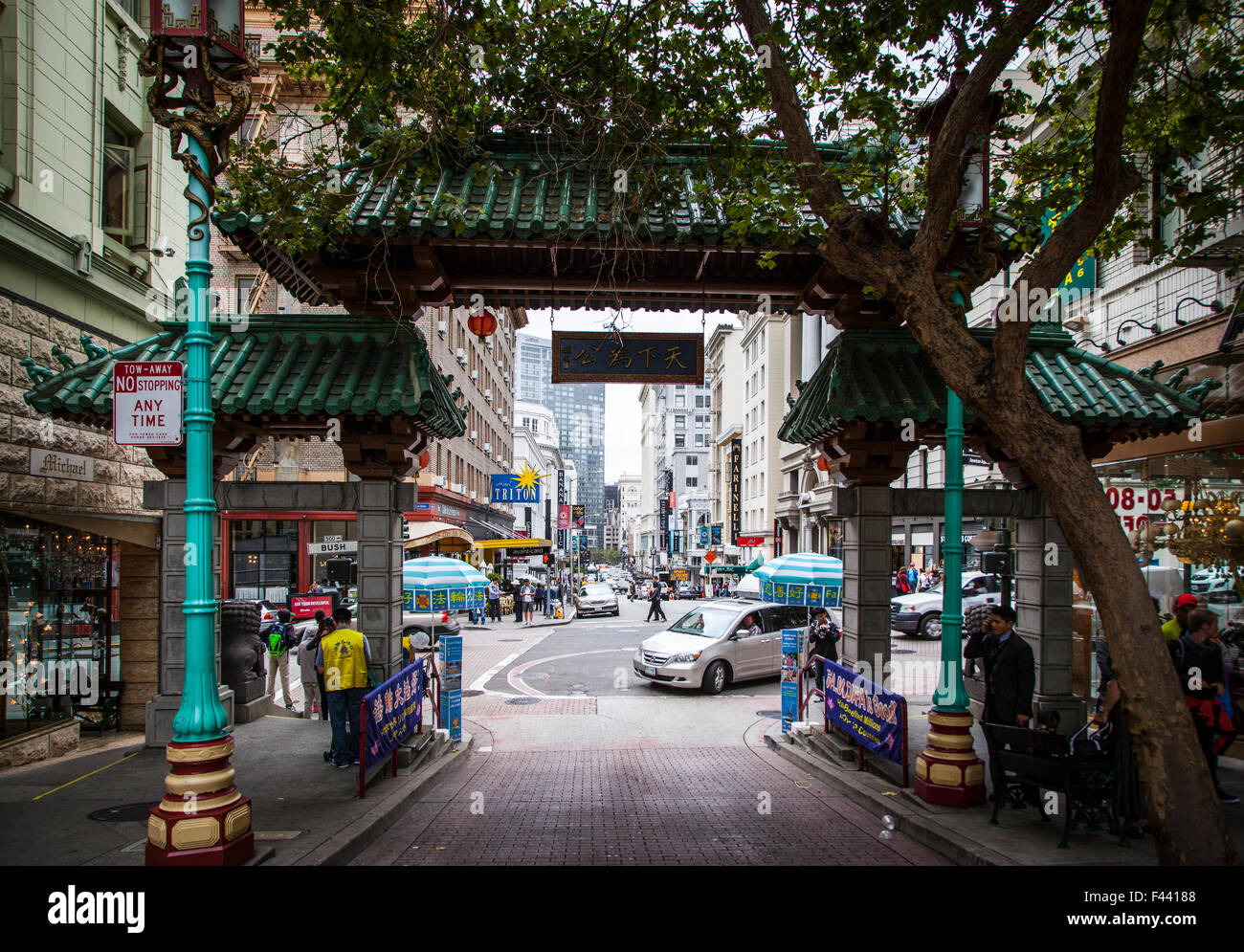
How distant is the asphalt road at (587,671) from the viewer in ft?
53.6

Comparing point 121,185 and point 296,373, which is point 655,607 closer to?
point 121,185

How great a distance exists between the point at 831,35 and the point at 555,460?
328ft

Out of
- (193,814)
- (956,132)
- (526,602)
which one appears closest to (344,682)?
(193,814)

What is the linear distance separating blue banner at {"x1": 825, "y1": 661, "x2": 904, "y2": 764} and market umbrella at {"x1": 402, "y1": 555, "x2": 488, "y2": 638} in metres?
10.3

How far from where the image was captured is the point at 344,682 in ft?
27.4

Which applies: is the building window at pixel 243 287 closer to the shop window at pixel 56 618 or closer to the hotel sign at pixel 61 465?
the shop window at pixel 56 618

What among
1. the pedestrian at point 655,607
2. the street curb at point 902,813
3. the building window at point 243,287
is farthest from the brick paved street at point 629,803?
the building window at point 243,287

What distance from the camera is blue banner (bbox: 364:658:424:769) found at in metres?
7.69

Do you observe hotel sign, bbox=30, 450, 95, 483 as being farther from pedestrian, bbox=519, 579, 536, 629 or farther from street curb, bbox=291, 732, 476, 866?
pedestrian, bbox=519, 579, 536, 629

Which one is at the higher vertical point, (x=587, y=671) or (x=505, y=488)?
(x=505, y=488)

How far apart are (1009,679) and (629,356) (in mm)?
5492

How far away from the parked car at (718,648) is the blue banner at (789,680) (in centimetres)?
436

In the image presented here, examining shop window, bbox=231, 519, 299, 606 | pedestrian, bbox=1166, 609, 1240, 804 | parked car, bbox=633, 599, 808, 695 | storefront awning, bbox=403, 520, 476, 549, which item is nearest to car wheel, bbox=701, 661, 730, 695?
parked car, bbox=633, 599, 808, 695
